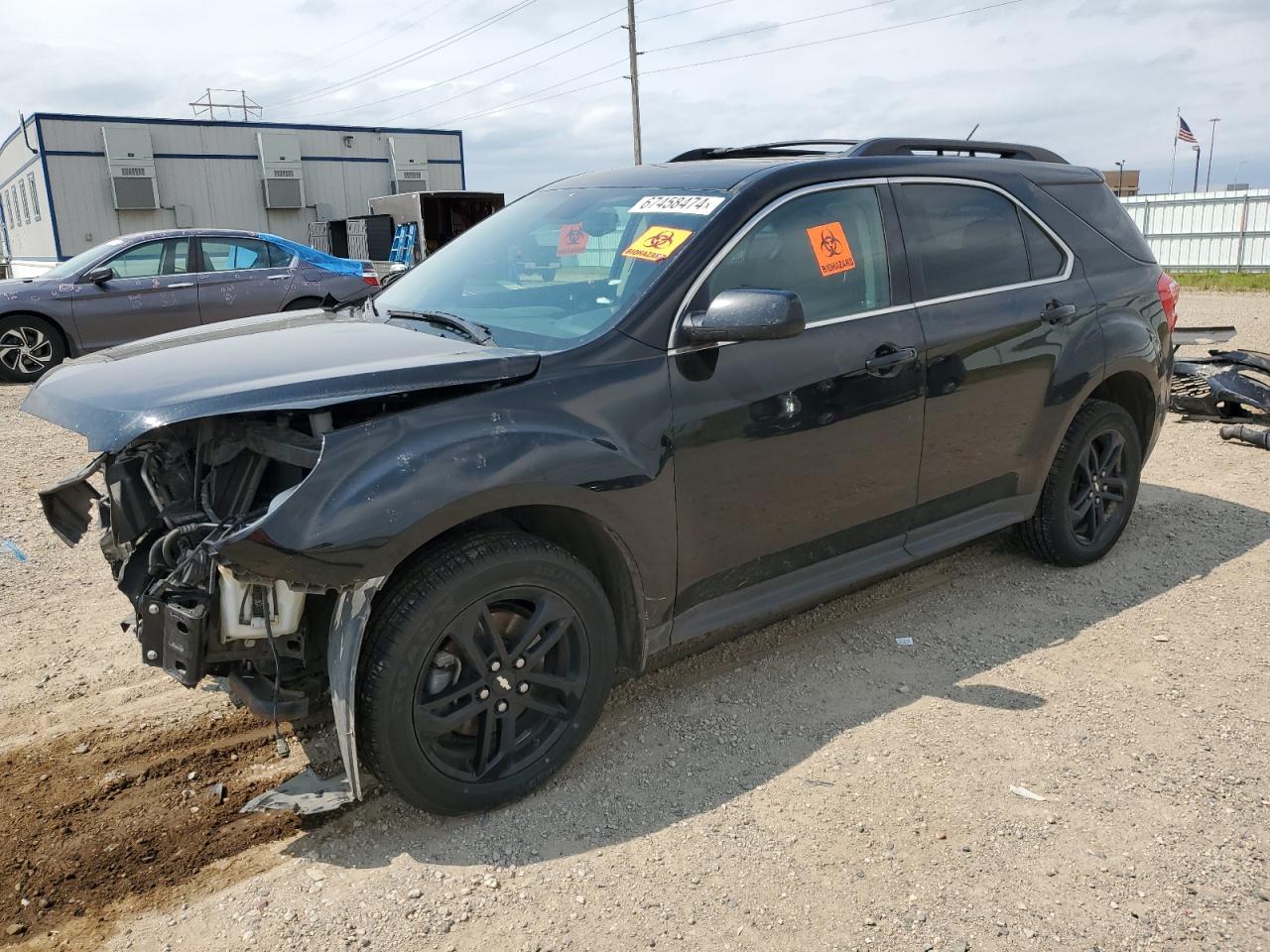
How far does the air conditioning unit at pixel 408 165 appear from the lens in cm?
3189

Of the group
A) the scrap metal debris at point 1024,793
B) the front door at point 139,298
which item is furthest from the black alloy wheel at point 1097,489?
the front door at point 139,298

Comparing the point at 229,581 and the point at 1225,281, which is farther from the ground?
the point at 229,581

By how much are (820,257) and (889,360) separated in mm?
464

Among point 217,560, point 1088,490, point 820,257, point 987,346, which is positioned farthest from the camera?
point 1088,490

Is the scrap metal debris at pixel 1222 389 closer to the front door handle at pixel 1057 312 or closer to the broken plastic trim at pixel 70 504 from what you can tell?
the front door handle at pixel 1057 312

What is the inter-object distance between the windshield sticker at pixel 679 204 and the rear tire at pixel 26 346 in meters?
9.43

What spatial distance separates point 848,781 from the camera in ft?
10.3

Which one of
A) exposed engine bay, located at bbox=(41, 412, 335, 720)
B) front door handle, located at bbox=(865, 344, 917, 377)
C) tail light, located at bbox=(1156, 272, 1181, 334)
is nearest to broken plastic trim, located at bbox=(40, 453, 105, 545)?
exposed engine bay, located at bbox=(41, 412, 335, 720)

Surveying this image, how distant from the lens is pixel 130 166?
27609mm

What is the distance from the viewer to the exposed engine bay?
2648mm

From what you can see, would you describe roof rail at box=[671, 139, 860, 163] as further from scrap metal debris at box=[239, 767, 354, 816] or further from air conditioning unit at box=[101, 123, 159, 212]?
air conditioning unit at box=[101, 123, 159, 212]

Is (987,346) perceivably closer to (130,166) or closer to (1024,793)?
(1024,793)

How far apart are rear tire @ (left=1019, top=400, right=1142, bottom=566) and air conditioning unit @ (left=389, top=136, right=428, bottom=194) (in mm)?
30005

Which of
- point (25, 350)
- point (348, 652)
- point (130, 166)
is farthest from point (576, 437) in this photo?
point (130, 166)
